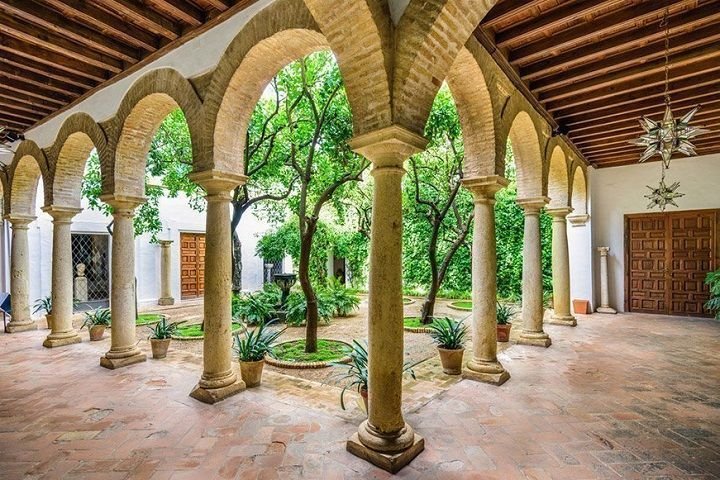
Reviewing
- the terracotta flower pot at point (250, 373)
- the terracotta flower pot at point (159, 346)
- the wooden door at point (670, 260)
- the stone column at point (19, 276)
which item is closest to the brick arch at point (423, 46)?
the terracotta flower pot at point (250, 373)

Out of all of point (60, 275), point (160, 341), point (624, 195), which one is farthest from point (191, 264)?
point (624, 195)

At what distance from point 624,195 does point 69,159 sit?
13035mm

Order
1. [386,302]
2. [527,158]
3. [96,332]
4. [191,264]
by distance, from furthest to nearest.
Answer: [191,264] → [96,332] → [527,158] → [386,302]

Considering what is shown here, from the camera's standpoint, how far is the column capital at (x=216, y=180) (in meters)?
4.32

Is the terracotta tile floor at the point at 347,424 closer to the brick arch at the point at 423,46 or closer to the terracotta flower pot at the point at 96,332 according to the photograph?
the terracotta flower pot at the point at 96,332

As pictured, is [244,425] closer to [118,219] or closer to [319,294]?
[118,219]

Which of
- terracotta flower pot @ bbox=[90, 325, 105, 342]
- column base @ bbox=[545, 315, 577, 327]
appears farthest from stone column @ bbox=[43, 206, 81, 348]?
column base @ bbox=[545, 315, 577, 327]

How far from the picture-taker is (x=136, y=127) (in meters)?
5.53

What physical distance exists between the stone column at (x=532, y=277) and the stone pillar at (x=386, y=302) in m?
4.10

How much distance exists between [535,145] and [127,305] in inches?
273

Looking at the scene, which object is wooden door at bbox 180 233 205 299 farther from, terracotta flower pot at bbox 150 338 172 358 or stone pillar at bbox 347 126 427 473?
stone pillar at bbox 347 126 427 473

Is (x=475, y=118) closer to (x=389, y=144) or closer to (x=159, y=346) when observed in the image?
(x=389, y=144)

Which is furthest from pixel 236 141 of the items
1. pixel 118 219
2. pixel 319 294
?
pixel 319 294

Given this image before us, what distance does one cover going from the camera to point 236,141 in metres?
4.59
